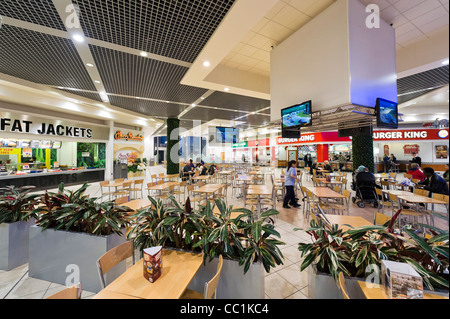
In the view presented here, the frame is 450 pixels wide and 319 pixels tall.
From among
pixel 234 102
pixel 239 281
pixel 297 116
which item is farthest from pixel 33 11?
pixel 234 102

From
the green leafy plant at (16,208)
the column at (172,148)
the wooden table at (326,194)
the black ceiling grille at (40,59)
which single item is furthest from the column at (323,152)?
the green leafy plant at (16,208)

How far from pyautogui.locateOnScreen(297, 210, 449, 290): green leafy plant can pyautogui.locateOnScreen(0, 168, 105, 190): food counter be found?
8.06 metres

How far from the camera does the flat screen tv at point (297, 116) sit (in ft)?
13.3

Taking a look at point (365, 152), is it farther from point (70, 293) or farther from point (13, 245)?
point (13, 245)

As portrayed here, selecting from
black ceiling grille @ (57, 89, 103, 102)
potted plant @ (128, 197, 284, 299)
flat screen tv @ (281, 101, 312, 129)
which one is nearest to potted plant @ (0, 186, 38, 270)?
potted plant @ (128, 197, 284, 299)

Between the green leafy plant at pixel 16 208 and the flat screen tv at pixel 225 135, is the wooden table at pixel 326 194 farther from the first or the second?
the flat screen tv at pixel 225 135

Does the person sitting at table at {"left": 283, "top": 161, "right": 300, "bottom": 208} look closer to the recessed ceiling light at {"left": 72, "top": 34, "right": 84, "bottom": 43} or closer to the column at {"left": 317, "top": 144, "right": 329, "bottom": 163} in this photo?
the recessed ceiling light at {"left": 72, "top": 34, "right": 84, "bottom": 43}

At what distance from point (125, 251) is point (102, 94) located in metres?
6.86

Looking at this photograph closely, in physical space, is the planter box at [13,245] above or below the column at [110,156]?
below

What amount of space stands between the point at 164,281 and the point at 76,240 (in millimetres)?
1555

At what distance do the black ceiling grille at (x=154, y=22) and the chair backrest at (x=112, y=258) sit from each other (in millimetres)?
3192

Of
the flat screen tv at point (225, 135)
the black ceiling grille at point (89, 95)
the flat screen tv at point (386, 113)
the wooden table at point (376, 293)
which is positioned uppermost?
the black ceiling grille at point (89, 95)

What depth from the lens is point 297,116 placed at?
14.2 feet

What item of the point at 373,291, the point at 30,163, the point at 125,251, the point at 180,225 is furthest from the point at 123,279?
the point at 30,163
